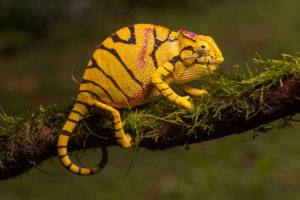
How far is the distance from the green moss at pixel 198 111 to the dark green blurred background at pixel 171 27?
0.75 feet

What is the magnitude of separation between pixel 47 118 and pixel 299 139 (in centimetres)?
226

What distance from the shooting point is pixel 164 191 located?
3.07m

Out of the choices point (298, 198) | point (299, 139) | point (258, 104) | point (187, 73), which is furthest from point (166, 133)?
point (299, 139)

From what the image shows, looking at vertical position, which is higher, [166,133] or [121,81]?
[121,81]

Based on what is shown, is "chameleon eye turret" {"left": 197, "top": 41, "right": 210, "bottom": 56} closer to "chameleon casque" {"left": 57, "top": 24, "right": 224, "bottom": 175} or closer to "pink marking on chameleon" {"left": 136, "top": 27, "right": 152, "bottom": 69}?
"chameleon casque" {"left": 57, "top": 24, "right": 224, "bottom": 175}

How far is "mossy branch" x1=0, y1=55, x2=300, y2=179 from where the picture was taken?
4.08 feet

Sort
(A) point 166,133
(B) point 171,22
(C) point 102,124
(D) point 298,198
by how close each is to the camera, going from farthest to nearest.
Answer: (B) point 171,22, (D) point 298,198, (C) point 102,124, (A) point 166,133

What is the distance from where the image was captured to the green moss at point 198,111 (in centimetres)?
127

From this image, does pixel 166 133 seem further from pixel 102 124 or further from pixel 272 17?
pixel 272 17

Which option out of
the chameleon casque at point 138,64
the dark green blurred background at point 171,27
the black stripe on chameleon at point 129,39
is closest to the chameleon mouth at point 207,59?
the chameleon casque at point 138,64

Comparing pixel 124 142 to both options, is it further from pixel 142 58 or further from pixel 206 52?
pixel 206 52

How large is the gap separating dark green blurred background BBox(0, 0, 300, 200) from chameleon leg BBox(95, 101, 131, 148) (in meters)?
0.46

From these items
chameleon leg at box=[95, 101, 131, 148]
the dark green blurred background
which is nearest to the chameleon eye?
chameleon leg at box=[95, 101, 131, 148]

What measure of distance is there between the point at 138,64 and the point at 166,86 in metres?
0.14
